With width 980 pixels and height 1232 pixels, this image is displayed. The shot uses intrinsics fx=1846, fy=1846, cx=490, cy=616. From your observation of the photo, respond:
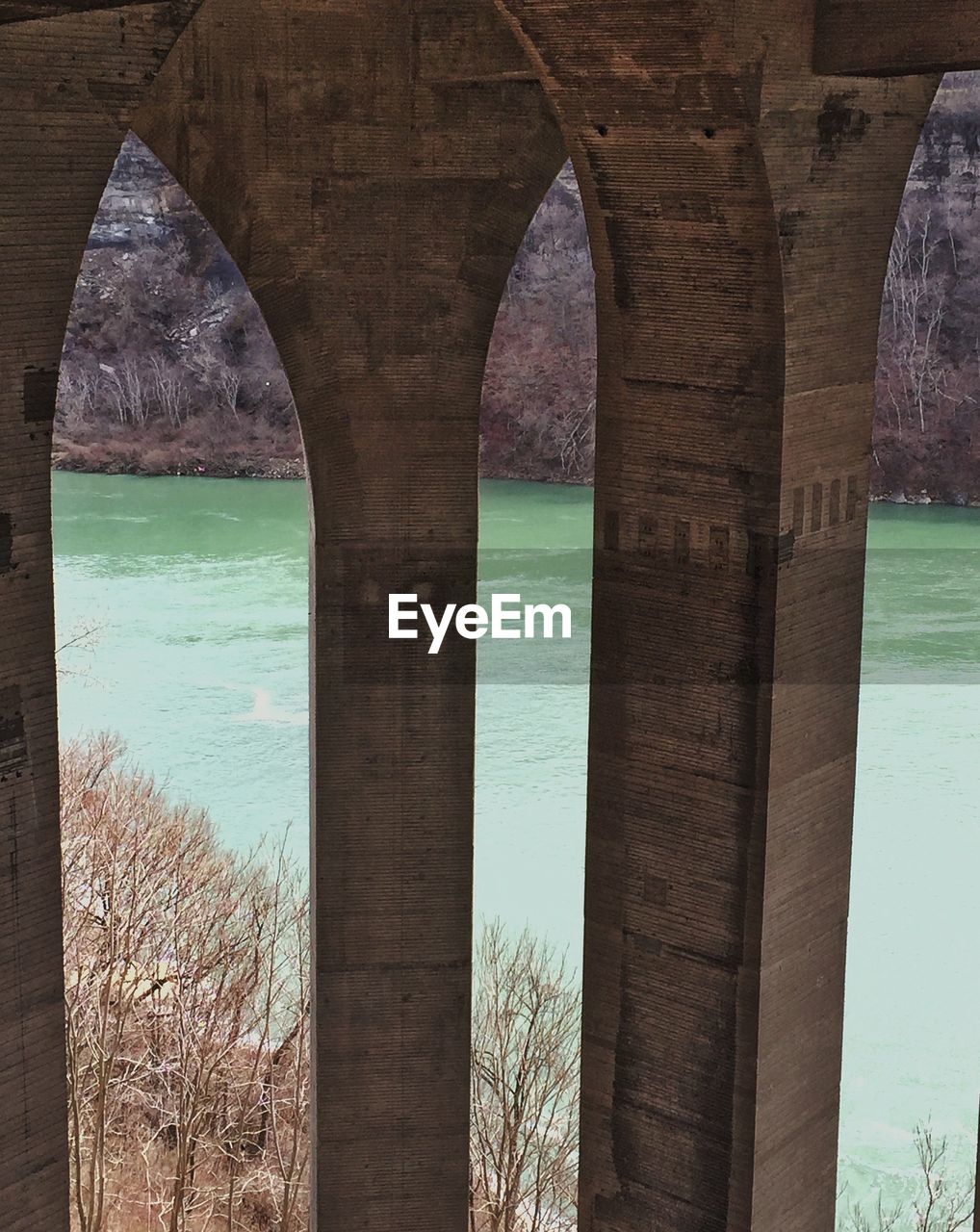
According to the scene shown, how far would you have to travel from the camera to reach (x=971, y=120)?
118 feet

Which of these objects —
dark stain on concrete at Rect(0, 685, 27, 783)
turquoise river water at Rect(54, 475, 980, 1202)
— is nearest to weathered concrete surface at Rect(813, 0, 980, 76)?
dark stain on concrete at Rect(0, 685, 27, 783)

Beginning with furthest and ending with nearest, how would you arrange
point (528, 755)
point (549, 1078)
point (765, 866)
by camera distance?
point (528, 755)
point (549, 1078)
point (765, 866)

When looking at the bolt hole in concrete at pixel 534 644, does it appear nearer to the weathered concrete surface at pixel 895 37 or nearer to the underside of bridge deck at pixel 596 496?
the underside of bridge deck at pixel 596 496

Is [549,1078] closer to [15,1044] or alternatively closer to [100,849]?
[100,849]

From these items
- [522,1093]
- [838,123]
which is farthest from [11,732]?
[522,1093]

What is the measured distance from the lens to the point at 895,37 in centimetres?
593

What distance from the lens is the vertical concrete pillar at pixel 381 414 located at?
884cm

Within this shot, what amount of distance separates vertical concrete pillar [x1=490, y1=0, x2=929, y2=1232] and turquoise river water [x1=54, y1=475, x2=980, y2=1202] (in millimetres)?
8521

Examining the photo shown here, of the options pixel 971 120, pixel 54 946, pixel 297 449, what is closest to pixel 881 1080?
pixel 54 946

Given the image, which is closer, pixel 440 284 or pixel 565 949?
pixel 440 284

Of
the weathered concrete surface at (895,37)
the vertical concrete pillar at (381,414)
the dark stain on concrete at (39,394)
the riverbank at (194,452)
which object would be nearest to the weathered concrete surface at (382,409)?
the vertical concrete pillar at (381,414)

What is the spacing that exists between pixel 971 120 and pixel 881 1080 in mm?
24818

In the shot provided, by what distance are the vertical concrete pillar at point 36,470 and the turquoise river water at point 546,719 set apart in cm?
1114

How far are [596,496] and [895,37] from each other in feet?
6.97
